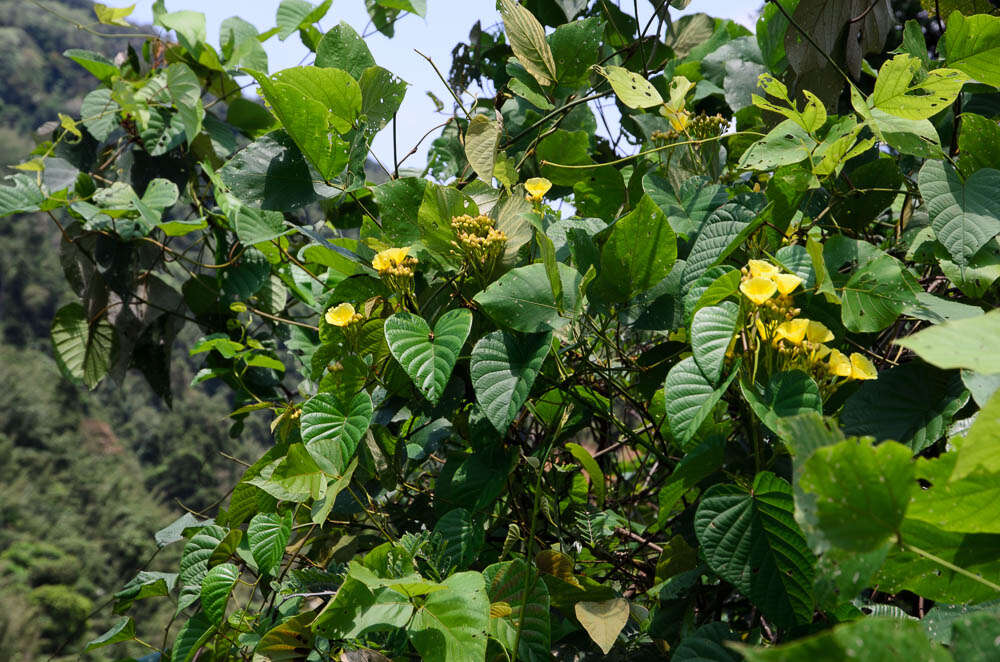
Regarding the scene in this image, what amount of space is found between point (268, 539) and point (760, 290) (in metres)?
0.58

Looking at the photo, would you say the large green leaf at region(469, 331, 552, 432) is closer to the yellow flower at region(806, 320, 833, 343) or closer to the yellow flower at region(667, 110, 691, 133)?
the yellow flower at region(806, 320, 833, 343)

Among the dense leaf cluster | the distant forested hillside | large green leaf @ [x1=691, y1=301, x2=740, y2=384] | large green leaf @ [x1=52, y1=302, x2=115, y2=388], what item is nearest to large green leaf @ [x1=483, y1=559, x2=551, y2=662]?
the dense leaf cluster

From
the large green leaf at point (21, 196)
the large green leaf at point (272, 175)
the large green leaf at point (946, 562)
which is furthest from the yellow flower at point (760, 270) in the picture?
the large green leaf at point (21, 196)

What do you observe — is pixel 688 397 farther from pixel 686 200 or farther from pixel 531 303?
pixel 686 200

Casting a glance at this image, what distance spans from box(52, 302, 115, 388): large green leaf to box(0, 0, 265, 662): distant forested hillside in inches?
651

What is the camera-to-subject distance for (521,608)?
0.62 meters

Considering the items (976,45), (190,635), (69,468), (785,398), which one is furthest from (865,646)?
(69,468)

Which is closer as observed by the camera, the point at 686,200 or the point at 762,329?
the point at 762,329

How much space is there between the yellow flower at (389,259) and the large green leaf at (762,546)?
0.41 meters

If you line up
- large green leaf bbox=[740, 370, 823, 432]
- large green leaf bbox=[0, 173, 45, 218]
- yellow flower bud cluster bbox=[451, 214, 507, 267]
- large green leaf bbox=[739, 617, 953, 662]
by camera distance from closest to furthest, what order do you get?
1. large green leaf bbox=[739, 617, 953, 662]
2. large green leaf bbox=[740, 370, 823, 432]
3. yellow flower bud cluster bbox=[451, 214, 507, 267]
4. large green leaf bbox=[0, 173, 45, 218]

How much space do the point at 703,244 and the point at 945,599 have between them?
38 cm

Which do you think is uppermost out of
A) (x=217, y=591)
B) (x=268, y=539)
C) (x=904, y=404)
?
(x=904, y=404)

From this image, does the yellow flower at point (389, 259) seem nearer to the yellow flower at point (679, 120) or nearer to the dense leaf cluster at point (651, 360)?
the dense leaf cluster at point (651, 360)

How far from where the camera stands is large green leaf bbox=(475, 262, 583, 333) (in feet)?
2.22
